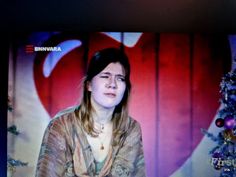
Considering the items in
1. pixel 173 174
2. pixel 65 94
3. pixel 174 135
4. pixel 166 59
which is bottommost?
pixel 173 174

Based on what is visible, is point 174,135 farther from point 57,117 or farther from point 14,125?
point 14,125

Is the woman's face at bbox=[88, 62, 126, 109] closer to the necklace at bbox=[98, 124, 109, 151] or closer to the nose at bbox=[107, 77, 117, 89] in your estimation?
the nose at bbox=[107, 77, 117, 89]

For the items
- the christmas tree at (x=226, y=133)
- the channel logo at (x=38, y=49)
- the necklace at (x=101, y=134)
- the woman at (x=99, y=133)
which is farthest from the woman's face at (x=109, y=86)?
the christmas tree at (x=226, y=133)

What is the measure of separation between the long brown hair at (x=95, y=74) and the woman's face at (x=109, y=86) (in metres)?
0.03

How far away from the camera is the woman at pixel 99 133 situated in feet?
8.93

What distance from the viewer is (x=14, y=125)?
9.05 feet

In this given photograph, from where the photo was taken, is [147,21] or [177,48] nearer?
[177,48]

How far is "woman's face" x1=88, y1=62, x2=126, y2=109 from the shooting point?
2768 mm

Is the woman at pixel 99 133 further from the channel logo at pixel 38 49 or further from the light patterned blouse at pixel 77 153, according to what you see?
the channel logo at pixel 38 49

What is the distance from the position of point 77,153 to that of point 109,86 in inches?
19.2

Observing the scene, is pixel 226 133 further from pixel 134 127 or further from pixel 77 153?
pixel 77 153

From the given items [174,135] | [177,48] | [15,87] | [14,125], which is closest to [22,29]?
[15,87]

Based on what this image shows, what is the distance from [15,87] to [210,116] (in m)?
1.31

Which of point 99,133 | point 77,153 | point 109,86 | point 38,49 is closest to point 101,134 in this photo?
point 99,133
